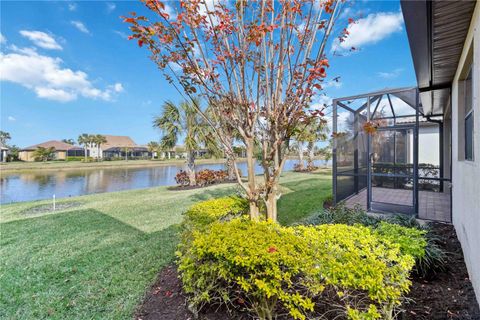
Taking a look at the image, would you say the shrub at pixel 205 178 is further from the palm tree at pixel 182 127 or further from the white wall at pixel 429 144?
the white wall at pixel 429 144

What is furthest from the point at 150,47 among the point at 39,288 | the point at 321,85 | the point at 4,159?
the point at 4,159

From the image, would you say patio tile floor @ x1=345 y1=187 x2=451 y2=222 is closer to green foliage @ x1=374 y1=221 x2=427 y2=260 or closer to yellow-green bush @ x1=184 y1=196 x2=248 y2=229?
green foliage @ x1=374 y1=221 x2=427 y2=260

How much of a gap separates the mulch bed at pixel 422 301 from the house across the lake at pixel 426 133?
0.16m

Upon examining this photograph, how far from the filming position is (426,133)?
10.2 m

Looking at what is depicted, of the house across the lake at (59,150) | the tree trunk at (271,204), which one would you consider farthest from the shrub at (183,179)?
the house across the lake at (59,150)

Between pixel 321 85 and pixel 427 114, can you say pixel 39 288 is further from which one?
pixel 427 114

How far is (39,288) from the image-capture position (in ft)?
9.26

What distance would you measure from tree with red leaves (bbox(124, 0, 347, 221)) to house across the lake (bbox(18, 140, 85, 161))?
63.4 meters

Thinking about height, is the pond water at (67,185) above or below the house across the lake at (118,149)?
below

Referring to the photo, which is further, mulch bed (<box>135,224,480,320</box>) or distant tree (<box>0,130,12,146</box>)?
distant tree (<box>0,130,12,146</box>)

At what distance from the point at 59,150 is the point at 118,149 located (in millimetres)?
12816

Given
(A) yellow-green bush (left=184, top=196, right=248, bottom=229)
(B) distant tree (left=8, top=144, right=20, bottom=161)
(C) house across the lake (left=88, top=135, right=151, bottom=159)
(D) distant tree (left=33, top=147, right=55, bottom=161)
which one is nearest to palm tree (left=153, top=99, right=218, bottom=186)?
(A) yellow-green bush (left=184, top=196, right=248, bottom=229)

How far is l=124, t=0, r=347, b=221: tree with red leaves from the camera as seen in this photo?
2.48 meters

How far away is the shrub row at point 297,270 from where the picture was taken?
1.71 m
